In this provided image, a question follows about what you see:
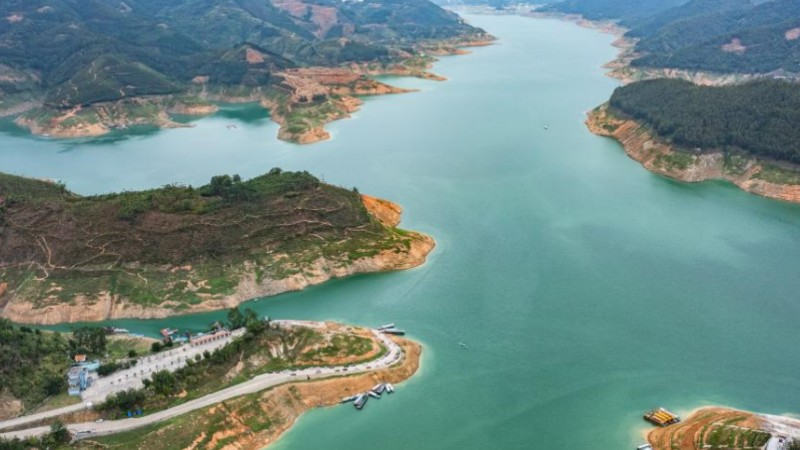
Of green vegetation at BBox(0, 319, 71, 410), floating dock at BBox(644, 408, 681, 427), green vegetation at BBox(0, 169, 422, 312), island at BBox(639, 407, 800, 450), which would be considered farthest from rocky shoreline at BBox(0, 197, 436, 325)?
island at BBox(639, 407, 800, 450)

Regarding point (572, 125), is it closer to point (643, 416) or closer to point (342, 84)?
point (342, 84)

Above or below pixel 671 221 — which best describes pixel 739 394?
below

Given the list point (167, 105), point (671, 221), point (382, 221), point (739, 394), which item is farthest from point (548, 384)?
point (167, 105)

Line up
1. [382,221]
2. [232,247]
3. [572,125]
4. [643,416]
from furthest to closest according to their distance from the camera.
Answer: [572,125], [382,221], [232,247], [643,416]

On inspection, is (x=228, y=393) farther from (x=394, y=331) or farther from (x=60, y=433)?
(x=394, y=331)

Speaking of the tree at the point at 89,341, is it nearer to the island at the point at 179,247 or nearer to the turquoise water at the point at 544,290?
the turquoise water at the point at 544,290

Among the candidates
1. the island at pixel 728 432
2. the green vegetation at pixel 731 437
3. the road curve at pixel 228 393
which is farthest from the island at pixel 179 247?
the green vegetation at pixel 731 437

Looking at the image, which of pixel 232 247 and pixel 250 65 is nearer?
pixel 232 247

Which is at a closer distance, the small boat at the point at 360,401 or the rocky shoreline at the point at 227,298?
the small boat at the point at 360,401
